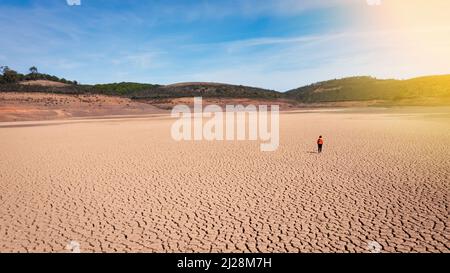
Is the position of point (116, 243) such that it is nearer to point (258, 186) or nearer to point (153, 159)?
point (258, 186)

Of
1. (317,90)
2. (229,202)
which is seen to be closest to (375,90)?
(317,90)

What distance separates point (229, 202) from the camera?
7.20 m

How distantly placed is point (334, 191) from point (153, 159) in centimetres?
780

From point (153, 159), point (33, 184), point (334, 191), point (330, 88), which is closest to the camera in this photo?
point (334, 191)

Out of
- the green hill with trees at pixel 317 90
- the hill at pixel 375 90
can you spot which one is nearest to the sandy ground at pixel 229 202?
the green hill with trees at pixel 317 90

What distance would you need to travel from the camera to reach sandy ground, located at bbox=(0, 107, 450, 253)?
5.25m

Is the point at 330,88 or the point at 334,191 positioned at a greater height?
the point at 330,88

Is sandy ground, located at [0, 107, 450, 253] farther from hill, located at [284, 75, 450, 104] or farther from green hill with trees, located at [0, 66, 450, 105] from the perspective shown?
hill, located at [284, 75, 450, 104]

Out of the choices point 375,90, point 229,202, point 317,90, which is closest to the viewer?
point 229,202

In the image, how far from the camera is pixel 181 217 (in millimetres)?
6348

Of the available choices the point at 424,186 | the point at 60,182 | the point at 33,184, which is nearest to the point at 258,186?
the point at 424,186

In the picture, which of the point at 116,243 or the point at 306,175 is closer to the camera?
the point at 116,243

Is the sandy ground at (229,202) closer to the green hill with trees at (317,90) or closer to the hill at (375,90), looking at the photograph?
the green hill with trees at (317,90)

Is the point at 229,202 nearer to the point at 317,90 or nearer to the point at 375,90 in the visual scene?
the point at 375,90
